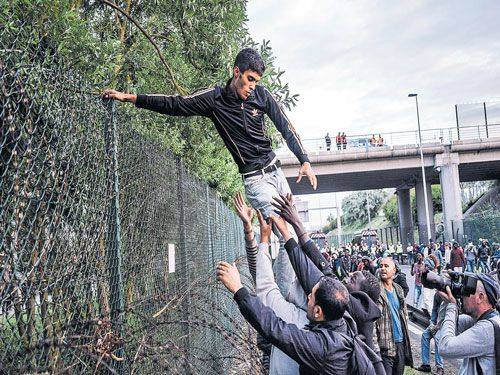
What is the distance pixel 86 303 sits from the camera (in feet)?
10.8

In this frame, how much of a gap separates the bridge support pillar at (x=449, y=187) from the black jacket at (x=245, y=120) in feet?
124

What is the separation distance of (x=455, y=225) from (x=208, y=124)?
33.6 metres

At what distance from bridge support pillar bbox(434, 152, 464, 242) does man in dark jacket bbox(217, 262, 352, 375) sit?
3889 cm

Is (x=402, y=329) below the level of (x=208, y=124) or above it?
below

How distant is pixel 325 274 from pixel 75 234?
1.67 meters

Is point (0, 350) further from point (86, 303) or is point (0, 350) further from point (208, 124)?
point (208, 124)

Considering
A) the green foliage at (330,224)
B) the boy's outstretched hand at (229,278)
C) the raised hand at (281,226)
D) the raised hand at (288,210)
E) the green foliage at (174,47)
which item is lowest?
the boy's outstretched hand at (229,278)

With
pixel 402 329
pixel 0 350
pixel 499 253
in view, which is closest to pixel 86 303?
pixel 0 350

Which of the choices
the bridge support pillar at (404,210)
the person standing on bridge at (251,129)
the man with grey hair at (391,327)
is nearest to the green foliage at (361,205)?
the bridge support pillar at (404,210)

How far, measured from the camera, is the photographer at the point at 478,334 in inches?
159

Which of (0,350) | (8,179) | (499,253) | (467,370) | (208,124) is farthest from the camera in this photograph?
(499,253)

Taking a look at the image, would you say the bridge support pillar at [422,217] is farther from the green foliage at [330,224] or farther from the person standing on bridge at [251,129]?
the green foliage at [330,224]

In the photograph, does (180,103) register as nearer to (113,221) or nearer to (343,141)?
(113,221)

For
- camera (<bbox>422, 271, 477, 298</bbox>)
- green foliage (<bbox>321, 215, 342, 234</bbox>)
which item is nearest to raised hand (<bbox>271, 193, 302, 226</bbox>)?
camera (<bbox>422, 271, 477, 298</bbox>)
